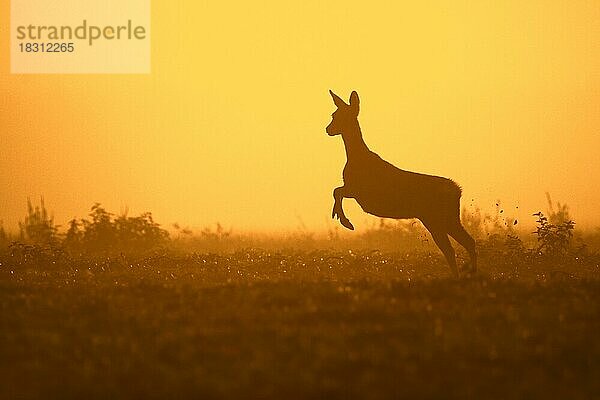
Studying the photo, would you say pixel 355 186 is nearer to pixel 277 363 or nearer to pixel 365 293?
pixel 365 293

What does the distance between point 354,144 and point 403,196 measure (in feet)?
5.12

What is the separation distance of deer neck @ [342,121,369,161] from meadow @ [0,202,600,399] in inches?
164

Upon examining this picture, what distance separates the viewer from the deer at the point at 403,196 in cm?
1712

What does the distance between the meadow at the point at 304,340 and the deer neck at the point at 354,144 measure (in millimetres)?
4164

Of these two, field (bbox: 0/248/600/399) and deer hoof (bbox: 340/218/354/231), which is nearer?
field (bbox: 0/248/600/399)

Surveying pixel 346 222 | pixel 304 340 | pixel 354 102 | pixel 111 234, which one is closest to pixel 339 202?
pixel 346 222

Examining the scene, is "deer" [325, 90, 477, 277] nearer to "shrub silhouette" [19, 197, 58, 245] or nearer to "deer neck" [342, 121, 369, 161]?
"deer neck" [342, 121, 369, 161]

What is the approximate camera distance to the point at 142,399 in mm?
7410

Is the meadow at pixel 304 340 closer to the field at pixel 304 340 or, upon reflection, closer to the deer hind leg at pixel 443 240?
the field at pixel 304 340

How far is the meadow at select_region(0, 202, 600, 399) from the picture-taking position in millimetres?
7711

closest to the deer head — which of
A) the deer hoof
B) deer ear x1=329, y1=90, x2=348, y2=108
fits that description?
deer ear x1=329, y1=90, x2=348, y2=108

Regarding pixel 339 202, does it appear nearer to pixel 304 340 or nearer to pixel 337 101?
pixel 337 101

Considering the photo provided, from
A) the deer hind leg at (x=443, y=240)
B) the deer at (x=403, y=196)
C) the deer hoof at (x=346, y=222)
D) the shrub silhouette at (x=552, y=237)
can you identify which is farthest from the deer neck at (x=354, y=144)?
the shrub silhouette at (x=552, y=237)

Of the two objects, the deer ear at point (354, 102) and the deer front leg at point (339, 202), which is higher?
the deer ear at point (354, 102)
